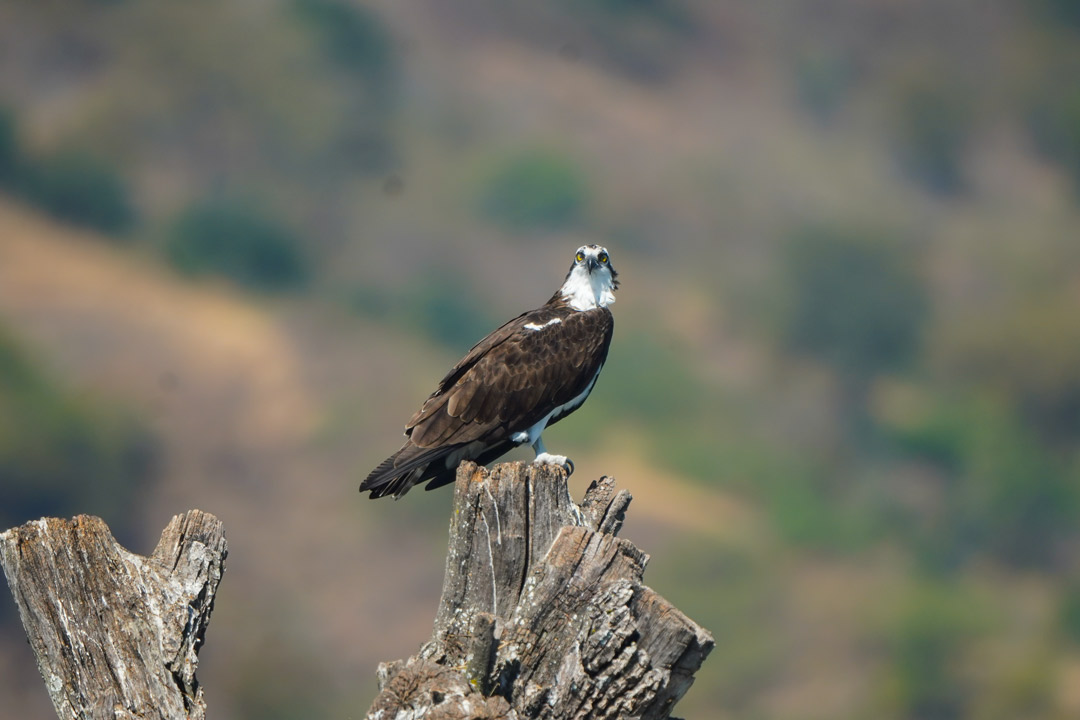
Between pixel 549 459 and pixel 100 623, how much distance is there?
486 centimetres

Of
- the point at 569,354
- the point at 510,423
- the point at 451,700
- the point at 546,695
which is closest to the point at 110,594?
the point at 451,700

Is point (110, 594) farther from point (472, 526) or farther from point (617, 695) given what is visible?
point (617, 695)

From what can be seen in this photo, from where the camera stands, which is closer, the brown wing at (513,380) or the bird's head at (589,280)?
the brown wing at (513,380)

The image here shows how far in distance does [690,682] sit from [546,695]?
0.88m

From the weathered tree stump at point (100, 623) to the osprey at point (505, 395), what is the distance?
3.36 metres

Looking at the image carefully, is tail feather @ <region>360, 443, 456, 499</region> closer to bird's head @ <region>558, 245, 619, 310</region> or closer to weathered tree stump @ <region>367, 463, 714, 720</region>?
weathered tree stump @ <region>367, 463, 714, 720</region>

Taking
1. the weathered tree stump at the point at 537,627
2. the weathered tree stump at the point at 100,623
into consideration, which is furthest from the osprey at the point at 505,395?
the weathered tree stump at the point at 100,623

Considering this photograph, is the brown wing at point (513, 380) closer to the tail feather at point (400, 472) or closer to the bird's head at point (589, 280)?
the tail feather at point (400, 472)

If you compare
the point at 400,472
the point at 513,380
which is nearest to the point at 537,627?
the point at 400,472

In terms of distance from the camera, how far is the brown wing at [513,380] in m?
11.2

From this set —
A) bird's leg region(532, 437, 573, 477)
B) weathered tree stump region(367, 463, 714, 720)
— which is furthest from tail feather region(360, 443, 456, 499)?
weathered tree stump region(367, 463, 714, 720)

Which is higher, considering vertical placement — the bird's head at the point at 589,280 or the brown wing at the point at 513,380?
the bird's head at the point at 589,280

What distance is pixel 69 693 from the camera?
6.79 meters

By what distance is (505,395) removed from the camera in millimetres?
11594
